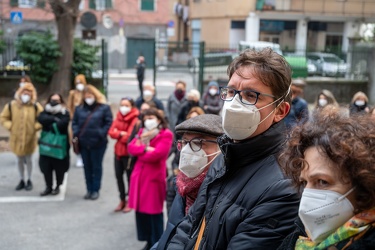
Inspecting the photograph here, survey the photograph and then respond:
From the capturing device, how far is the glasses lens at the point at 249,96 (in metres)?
2.21

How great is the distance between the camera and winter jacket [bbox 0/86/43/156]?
732 centimetres

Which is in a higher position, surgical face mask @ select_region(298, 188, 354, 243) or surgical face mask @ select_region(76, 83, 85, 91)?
surgical face mask @ select_region(298, 188, 354, 243)

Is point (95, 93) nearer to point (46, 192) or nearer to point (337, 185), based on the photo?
point (46, 192)

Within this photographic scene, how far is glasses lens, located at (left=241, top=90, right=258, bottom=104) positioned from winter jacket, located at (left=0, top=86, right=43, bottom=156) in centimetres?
572

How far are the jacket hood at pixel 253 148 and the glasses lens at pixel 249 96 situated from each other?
0.16 m

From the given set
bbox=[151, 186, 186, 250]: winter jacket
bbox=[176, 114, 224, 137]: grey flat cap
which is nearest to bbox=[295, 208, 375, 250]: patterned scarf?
bbox=[151, 186, 186, 250]: winter jacket

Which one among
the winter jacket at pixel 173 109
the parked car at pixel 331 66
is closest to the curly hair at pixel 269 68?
the winter jacket at pixel 173 109

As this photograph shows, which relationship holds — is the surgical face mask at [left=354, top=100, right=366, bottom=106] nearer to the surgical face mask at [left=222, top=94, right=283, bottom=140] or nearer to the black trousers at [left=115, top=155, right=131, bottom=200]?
the black trousers at [left=115, top=155, right=131, bottom=200]

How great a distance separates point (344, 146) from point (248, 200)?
557 mm

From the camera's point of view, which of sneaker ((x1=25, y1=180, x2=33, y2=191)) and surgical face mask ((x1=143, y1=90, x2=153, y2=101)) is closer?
sneaker ((x1=25, y1=180, x2=33, y2=191))

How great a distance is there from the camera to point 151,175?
532 centimetres

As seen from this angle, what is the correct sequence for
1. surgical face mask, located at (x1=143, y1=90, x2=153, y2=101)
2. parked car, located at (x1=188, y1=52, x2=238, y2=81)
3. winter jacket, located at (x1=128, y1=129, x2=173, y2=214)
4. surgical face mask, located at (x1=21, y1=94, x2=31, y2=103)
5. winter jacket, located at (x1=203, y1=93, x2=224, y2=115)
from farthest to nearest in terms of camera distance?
parked car, located at (x1=188, y1=52, x2=238, y2=81) < winter jacket, located at (x1=203, y1=93, x2=224, y2=115) < surgical face mask, located at (x1=143, y1=90, x2=153, y2=101) < surgical face mask, located at (x1=21, y1=94, x2=31, y2=103) < winter jacket, located at (x1=128, y1=129, x2=173, y2=214)

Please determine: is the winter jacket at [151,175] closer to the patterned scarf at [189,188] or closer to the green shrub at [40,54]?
the patterned scarf at [189,188]

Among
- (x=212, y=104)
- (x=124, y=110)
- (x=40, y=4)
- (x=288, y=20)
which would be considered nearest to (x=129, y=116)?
(x=124, y=110)
